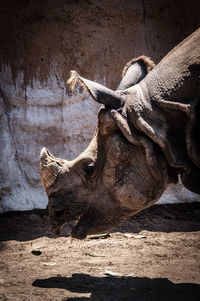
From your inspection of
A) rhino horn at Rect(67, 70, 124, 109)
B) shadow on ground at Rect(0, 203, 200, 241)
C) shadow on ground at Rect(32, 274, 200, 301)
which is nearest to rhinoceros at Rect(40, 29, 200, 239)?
rhino horn at Rect(67, 70, 124, 109)

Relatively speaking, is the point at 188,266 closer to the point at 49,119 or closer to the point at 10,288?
the point at 10,288

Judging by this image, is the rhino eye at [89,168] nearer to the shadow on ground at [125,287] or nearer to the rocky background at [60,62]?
the shadow on ground at [125,287]

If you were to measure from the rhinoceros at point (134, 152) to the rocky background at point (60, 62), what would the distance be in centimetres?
271

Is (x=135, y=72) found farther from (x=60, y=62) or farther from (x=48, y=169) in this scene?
(x=60, y=62)

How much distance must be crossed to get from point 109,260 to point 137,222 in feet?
5.27

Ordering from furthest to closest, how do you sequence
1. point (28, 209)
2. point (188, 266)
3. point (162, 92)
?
point (28, 209) < point (188, 266) < point (162, 92)

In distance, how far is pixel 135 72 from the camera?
337 cm

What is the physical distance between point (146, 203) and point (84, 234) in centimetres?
53

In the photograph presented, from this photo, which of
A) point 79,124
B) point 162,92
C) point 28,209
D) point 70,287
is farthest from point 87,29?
point 70,287

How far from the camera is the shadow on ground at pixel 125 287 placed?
304 cm

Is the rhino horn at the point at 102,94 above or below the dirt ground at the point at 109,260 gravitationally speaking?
above

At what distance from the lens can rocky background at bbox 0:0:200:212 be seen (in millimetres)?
5734

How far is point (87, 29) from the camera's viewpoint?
5793 mm

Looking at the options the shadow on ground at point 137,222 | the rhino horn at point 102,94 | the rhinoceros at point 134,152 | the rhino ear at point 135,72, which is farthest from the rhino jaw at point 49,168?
the shadow on ground at point 137,222
